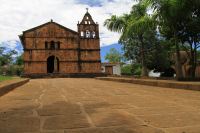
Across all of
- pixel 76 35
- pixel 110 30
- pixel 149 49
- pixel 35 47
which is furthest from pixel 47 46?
pixel 110 30

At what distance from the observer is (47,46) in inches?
1641

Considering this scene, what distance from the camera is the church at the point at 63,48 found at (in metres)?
41.0

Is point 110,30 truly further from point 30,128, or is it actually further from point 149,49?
point 30,128

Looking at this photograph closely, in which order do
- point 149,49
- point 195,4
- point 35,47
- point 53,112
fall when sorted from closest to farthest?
1. point 53,112
2. point 195,4
3. point 149,49
4. point 35,47

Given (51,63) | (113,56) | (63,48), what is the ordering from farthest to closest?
(113,56) < (51,63) < (63,48)

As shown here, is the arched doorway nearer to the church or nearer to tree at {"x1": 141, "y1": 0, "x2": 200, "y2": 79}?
the church

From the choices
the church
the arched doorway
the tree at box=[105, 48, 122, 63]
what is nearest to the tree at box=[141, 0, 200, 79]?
the church

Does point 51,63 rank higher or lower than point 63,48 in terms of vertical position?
lower

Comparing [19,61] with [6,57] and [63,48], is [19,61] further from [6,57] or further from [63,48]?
[63,48]

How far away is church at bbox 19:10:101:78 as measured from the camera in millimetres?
41000

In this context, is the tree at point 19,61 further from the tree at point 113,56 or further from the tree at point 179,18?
the tree at point 179,18

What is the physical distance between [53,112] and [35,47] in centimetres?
3777

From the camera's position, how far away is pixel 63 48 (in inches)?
1649

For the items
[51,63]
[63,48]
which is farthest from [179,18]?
[51,63]
